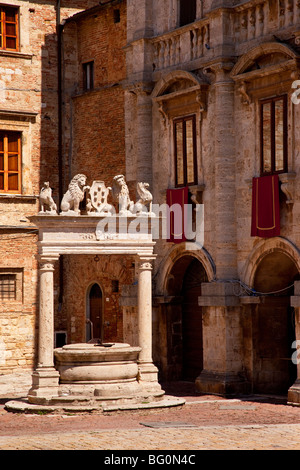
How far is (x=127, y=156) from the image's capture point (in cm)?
2720

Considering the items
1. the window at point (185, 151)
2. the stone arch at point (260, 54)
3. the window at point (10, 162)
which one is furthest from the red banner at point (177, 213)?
the window at point (10, 162)

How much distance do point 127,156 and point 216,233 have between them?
4.68m

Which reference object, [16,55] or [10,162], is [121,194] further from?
[16,55]

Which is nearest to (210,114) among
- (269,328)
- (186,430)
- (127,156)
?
(127,156)

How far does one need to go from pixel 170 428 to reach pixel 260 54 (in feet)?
30.8

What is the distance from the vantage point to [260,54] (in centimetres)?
2261

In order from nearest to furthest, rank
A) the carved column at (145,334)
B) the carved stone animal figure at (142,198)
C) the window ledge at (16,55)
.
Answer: the carved column at (145,334) < the carved stone animal figure at (142,198) < the window ledge at (16,55)

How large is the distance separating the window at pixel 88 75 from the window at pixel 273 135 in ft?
28.2

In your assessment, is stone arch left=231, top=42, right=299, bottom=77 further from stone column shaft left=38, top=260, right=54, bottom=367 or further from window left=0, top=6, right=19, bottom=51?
window left=0, top=6, right=19, bottom=51

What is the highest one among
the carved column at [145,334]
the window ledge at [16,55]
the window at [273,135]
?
the window ledge at [16,55]

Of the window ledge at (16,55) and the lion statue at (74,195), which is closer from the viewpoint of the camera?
the lion statue at (74,195)

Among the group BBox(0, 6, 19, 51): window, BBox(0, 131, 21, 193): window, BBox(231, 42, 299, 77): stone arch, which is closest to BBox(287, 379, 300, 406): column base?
BBox(231, 42, 299, 77): stone arch

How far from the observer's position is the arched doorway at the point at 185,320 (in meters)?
25.7

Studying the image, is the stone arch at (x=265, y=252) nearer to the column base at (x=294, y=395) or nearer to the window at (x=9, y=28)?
the column base at (x=294, y=395)
